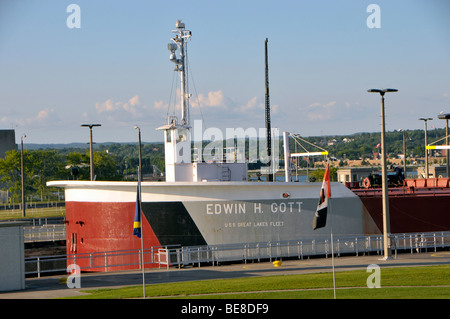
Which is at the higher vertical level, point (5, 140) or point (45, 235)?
point (5, 140)

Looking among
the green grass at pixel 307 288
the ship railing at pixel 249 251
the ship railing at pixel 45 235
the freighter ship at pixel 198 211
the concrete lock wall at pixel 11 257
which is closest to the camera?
the green grass at pixel 307 288

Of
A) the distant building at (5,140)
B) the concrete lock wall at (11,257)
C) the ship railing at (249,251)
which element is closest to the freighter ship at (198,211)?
the ship railing at (249,251)

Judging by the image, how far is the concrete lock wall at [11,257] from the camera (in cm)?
2242

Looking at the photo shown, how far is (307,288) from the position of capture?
67.5ft

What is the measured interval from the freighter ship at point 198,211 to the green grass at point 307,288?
640cm

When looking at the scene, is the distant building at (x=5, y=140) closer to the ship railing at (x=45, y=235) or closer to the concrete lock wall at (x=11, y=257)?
the ship railing at (x=45, y=235)

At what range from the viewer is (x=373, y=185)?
4169 cm

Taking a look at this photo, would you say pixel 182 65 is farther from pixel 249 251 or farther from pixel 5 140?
pixel 5 140

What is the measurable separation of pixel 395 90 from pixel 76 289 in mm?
15705

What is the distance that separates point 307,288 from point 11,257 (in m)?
10.3

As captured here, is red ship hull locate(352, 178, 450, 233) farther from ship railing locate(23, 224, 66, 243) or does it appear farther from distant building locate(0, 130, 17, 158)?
distant building locate(0, 130, 17, 158)

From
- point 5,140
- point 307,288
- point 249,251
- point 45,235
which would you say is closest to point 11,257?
point 307,288

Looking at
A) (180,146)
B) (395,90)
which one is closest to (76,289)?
(180,146)

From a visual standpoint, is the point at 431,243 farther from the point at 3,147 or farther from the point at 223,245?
the point at 3,147
